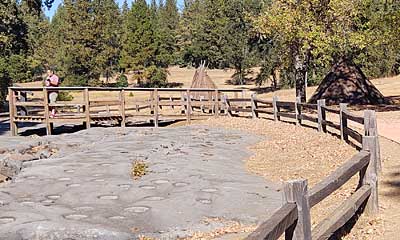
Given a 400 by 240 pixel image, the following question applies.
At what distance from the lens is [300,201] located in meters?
4.56

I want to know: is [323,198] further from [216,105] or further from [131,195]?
[216,105]

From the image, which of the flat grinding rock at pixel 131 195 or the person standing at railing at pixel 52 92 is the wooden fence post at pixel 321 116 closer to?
the flat grinding rock at pixel 131 195

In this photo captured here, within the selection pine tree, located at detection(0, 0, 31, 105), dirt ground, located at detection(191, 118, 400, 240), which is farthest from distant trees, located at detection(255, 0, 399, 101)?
pine tree, located at detection(0, 0, 31, 105)

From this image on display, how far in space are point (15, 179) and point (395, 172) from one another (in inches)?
261

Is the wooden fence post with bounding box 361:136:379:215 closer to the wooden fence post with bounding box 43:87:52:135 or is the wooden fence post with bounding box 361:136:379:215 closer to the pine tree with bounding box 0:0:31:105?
the wooden fence post with bounding box 43:87:52:135

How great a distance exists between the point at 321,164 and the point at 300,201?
6.98 metres

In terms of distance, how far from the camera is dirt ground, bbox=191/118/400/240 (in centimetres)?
695

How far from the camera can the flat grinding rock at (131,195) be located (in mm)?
6906

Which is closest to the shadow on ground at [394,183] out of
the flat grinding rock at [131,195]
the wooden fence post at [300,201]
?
the flat grinding rock at [131,195]

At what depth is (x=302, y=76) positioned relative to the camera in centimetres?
2866

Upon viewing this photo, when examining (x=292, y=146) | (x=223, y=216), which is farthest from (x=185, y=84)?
(x=223, y=216)

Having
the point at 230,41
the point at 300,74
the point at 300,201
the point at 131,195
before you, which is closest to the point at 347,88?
the point at 300,74

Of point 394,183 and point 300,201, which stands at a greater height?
point 300,201

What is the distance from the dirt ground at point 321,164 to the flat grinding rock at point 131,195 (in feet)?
1.93
